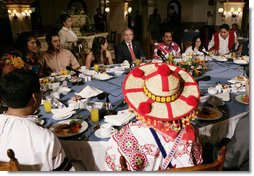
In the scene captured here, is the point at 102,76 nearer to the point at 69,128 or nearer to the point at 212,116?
the point at 69,128

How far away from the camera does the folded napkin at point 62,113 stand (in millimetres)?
2016

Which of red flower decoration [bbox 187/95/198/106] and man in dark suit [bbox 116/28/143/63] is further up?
man in dark suit [bbox 116/28/143/63]

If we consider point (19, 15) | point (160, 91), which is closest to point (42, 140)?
point (160, 91)

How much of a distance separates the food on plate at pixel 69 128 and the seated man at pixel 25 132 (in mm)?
437

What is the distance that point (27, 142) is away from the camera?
1.23 meters

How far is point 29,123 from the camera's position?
1.27 metres

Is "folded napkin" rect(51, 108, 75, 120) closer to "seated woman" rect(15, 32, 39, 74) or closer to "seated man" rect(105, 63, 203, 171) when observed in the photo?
"seated man" rect(105, 63, 203, 171)

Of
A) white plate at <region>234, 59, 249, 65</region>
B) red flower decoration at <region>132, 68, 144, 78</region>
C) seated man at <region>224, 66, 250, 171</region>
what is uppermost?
red flower decoration at <region>132, 68, 144, 78</region>

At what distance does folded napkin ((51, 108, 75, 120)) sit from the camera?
202 cm

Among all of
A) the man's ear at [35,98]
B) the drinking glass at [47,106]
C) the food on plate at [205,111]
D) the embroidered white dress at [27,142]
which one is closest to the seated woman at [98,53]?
the drinking glass at [47,106]

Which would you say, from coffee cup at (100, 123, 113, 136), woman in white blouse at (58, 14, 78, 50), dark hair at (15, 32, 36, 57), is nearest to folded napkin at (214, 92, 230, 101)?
coffee cup at (100, 123, 113, 136)

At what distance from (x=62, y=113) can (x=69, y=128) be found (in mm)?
261

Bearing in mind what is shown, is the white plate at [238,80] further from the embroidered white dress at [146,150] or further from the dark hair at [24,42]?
the dark hair at [24,42]

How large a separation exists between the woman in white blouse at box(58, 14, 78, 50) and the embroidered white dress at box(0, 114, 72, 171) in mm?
4599
